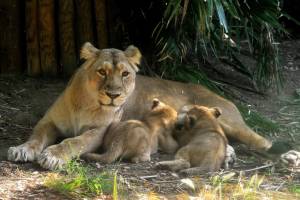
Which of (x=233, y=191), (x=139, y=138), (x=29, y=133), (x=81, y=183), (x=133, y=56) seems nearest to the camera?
(x=81, y=183)

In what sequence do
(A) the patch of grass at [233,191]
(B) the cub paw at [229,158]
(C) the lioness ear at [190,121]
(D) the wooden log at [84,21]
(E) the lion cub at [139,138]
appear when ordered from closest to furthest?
(A) the patch of grass at [233,191], (E) the lion cub at [139,138], (B) the cub paw at [229,158], (C) the lioness ear at [190,121], (D) the wooden log at [84,21]

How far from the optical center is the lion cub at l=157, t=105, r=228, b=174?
566 cm

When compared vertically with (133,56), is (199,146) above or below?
below

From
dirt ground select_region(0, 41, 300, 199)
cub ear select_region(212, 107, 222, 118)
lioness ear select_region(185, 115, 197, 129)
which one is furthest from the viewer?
cub ear select_region(212, 107, 222, 118)

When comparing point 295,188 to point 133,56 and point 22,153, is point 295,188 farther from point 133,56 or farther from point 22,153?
point 22,153

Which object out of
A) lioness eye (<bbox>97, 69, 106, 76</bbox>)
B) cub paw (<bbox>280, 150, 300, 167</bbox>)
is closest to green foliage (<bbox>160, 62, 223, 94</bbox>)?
lioness eye (<bbox>97, 69, 106, 76</bbox>)

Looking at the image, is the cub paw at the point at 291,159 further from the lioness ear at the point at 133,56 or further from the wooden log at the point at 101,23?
Result: the wooden log at the point at 101,23

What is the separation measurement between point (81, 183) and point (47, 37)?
9.69 ft

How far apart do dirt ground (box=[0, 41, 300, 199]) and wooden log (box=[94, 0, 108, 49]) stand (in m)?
0.61

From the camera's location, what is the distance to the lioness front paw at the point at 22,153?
5727 millimetres

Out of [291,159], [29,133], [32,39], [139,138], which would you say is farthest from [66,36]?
[291,159]

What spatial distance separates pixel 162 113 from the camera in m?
6.38

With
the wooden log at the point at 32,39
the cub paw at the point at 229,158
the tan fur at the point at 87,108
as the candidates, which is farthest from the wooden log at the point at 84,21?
the cub paw at the point at 229,158

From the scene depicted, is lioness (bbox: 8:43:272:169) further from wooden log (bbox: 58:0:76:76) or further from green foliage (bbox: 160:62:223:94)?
wooden log (bbox: 58:0:76:76)
